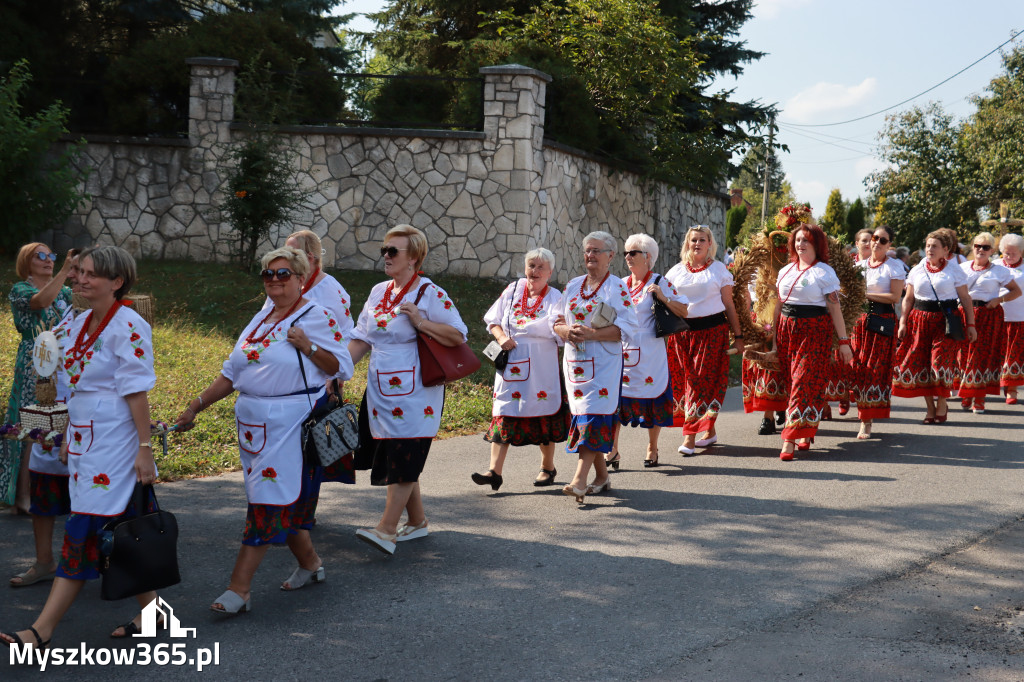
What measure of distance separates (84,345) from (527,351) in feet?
10.6

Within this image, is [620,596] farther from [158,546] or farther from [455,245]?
[455,245]

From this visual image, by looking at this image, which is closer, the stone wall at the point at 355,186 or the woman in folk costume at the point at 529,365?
the woman in folk costume at the point at 529,365

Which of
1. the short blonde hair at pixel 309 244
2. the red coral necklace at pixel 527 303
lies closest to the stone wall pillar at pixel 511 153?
the red coral necklace at pixel 527 303

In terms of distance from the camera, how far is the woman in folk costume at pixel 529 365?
6.91m

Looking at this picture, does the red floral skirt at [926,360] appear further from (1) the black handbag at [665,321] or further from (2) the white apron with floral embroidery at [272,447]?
(2) the white apron with floral embroidery at [272,447]

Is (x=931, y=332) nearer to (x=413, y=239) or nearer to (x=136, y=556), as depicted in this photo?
(x=413, y=239)

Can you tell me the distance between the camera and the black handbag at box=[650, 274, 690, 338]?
7867 mm

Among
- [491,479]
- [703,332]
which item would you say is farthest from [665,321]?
[491,479]

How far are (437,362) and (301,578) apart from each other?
1.36 metres

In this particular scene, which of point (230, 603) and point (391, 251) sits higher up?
point (391, 251)

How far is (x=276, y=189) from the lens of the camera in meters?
14.6

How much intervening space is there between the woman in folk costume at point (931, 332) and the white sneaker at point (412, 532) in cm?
670

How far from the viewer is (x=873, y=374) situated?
1011 centimetres

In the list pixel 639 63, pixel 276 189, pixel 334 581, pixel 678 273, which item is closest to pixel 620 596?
pixel 334 581
